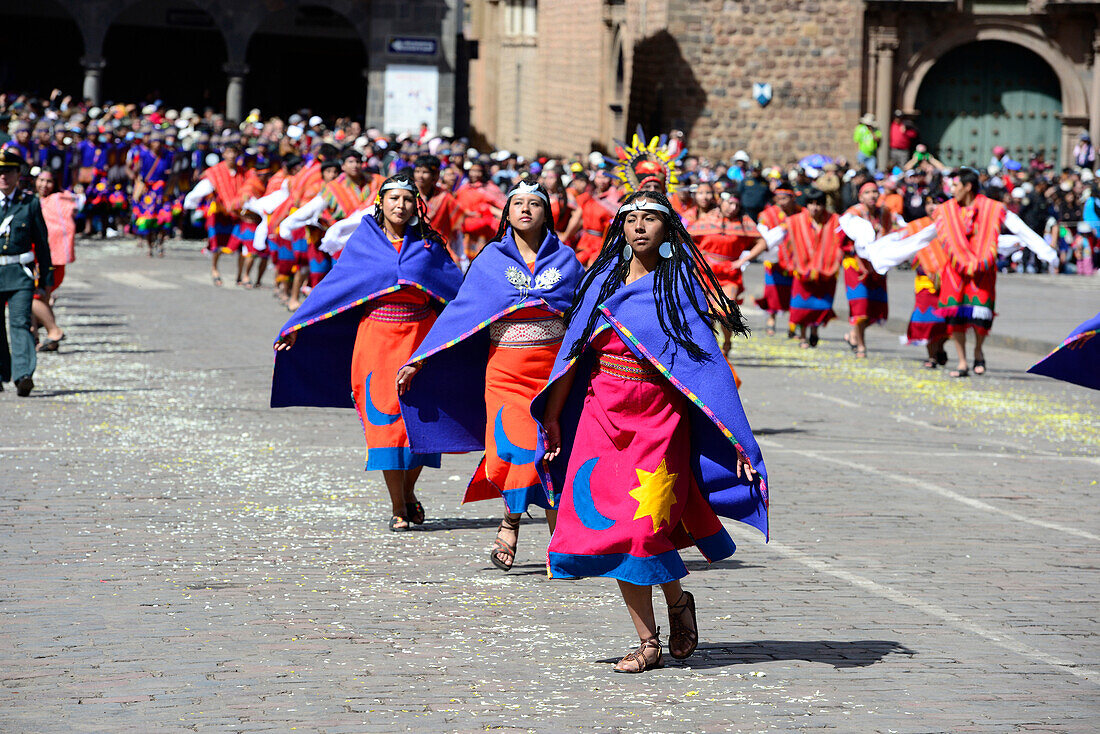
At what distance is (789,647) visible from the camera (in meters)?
6.71

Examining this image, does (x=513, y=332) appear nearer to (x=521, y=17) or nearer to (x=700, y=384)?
(x=700, y=384)

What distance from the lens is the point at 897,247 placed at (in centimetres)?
1750

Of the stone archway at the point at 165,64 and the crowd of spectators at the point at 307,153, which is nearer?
the crowd of spectators at the point at 307,153

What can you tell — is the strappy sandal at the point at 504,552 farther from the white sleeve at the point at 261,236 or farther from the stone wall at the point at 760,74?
the stone wall at the point at 760,74

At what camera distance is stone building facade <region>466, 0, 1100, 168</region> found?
40344 mm

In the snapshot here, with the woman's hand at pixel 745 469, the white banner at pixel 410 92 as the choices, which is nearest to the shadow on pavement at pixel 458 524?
the woman's hand at pixel 745 469

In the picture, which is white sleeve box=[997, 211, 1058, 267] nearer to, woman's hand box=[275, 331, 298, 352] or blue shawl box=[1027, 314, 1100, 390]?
blue shawl box=[1027, 314, 1100, 390]

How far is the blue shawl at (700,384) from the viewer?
6250mm

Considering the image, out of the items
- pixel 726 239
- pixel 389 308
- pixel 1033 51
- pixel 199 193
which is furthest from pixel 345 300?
pixel 1033 51

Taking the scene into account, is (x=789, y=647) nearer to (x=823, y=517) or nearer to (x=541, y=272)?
(x=541, y=272)

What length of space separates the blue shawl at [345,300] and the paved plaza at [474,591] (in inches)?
26.1

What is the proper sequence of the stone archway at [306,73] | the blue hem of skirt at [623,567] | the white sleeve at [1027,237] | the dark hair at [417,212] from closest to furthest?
1. the blue hem of skirt at [623,567]
2. the dark hair at [417,212]
3. the white sleeve at [1027,237]
4. the stone archway at [306,73]

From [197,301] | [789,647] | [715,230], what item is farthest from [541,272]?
[197,301]

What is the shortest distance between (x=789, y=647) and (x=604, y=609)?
3.04ft
